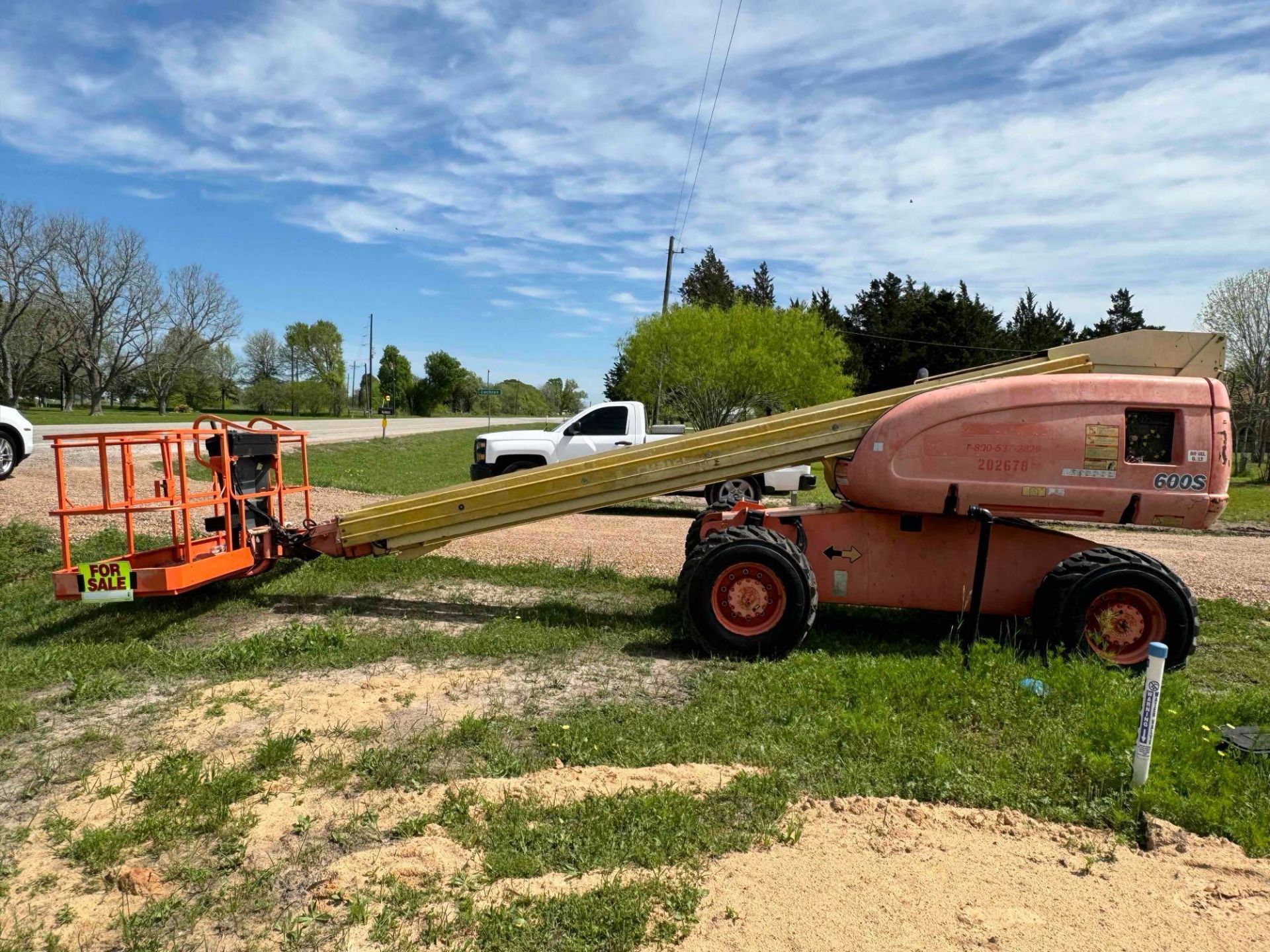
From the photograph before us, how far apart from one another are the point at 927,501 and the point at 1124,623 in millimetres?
1699

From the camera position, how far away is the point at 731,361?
112ft

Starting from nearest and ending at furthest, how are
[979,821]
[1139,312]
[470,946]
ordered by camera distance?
[470,946] → [979,821] → [1139,312]

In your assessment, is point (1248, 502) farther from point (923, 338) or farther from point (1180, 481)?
point (923, 338)

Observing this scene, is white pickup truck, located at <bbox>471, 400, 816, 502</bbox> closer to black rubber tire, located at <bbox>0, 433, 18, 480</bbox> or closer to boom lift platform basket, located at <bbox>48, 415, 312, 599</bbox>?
boom lift platform basket, located at <bbox>48, 415, 312, 599</bbox>

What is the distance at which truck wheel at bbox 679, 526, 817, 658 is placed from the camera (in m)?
6.18

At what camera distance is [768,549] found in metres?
6.16

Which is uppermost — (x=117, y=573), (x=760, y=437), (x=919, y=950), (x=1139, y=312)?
(x=1139, y=312)

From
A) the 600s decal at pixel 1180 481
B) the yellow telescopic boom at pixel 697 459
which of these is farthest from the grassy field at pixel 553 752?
the 600s decal at pixel 1180 481

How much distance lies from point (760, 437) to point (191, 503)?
176 inches

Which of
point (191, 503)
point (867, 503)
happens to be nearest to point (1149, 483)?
point (867, 503)

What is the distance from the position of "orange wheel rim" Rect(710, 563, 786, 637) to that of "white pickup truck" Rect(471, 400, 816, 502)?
853cm

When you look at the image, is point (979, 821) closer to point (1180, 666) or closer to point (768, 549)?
point (768, 549)

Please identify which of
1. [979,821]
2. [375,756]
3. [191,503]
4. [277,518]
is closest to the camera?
[979,821]

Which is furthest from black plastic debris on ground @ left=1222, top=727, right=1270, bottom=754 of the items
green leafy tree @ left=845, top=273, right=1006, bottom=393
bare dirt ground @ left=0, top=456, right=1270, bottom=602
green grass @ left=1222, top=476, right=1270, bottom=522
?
green leafy tree @ left=845, top=273, right=1006, bottom=393
